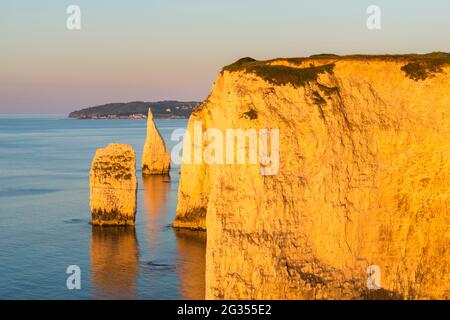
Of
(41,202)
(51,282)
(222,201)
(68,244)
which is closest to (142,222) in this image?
(68,244)

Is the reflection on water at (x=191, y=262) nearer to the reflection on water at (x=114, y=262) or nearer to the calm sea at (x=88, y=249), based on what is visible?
the calm sea at (x=88, y=249)

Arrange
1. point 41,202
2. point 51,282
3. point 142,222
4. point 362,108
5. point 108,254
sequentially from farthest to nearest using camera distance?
1. point 41,202
2. point 142,222
3. point 108,254
4. point 51,282
5. point 362,108

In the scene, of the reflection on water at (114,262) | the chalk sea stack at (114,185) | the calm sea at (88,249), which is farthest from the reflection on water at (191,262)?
the chalk sea stack at (114,185)

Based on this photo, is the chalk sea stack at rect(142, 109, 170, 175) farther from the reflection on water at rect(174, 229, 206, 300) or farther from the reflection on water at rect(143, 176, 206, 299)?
the reflection on water at rect(174, 229, 206, 300)

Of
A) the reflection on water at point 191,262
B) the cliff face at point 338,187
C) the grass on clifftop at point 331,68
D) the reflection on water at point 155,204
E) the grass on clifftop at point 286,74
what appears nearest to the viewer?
the cliff face at point 338,187

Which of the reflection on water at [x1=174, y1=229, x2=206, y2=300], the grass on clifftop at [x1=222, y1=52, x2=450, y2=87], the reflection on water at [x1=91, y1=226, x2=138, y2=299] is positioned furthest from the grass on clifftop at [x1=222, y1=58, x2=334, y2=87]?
the reflection on water at [x1=91, y1=226, x2=138, y2=299]

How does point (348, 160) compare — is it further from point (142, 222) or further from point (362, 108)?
point (142, 222)
